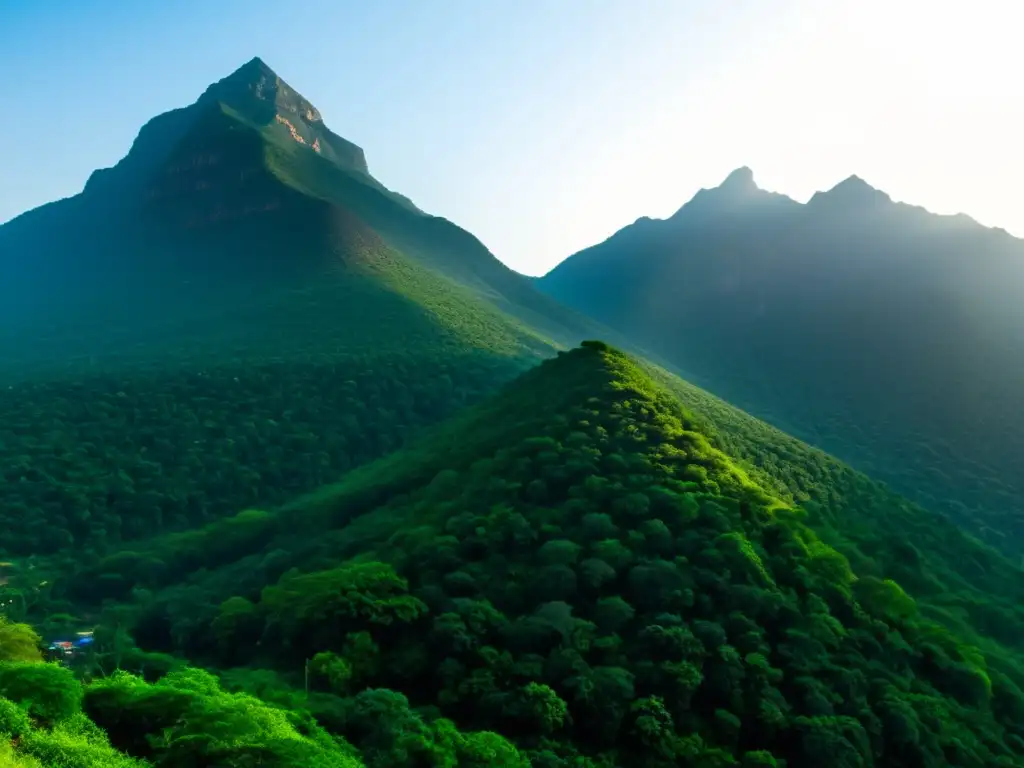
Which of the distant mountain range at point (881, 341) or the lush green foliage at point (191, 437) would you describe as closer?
the lush green foliage at point (191, 437)

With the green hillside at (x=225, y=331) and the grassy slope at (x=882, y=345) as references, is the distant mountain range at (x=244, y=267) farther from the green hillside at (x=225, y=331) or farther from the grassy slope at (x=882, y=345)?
the grassy slope at (x=882, y=345)

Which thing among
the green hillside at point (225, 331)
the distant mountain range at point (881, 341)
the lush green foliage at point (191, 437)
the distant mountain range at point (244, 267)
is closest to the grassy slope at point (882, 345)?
the distant mountain range at point (881, 341)

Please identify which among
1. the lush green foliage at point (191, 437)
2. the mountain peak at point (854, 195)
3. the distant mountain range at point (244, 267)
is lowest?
the lush green foliage at point (191, 437)

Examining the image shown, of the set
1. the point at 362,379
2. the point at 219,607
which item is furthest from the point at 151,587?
the point at 362,379

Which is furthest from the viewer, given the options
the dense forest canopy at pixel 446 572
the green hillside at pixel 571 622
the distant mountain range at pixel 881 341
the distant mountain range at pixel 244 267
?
the distant mountain range at pixel 881 341

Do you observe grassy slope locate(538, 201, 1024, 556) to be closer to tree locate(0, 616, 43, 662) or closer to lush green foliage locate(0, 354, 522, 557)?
lush green foliage locate(0, 354, 522, 557)

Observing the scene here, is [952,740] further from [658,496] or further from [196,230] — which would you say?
[196,230]
